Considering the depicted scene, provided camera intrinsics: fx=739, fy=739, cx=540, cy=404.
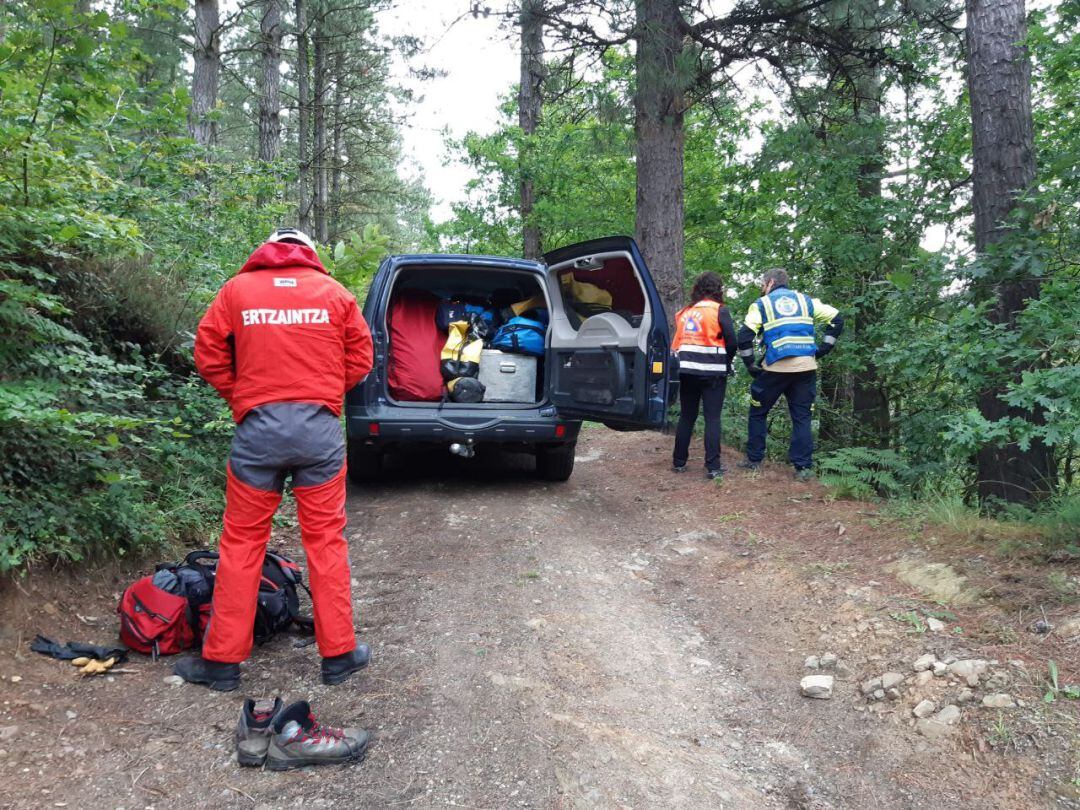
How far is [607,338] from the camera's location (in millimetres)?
5738

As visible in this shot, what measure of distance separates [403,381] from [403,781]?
4.19 metres

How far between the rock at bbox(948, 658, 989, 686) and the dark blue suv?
278 cm

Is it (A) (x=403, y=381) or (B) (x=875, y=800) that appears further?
(A) (x=403, y=381)

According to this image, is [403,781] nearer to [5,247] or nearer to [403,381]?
[5,247]

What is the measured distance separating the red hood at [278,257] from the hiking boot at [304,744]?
179 centimetres

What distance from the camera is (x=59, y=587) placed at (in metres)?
3.43

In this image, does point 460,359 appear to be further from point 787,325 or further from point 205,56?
point 205,56

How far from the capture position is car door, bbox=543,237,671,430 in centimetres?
545

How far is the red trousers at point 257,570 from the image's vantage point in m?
3.05

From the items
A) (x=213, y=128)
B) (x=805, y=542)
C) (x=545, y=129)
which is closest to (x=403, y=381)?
(x=805, y=542)

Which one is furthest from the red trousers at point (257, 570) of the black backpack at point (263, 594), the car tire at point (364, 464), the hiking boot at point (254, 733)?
the car tire at point (364, 464)

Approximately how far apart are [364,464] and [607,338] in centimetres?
229

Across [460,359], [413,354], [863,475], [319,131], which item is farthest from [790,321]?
[319,131]

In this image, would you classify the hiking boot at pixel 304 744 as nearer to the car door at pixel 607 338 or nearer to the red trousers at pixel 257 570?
the red trousers at pixel 257 570
